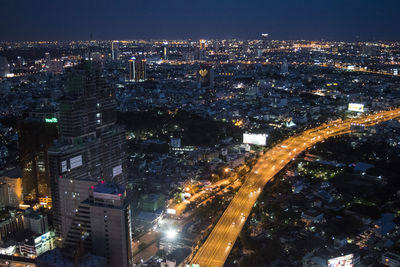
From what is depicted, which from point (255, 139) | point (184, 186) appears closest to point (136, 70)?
point (255, 139)

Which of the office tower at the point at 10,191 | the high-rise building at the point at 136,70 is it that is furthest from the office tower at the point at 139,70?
the office tower at the point at 10,191

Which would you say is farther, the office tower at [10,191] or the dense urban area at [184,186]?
the office tower at [10,191]

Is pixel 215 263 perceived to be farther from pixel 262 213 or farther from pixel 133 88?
pixel 133 88

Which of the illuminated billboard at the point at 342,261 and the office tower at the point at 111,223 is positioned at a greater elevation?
the office tower at the point at 111,223

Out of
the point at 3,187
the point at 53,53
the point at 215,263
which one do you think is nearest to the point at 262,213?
the point at 215,263

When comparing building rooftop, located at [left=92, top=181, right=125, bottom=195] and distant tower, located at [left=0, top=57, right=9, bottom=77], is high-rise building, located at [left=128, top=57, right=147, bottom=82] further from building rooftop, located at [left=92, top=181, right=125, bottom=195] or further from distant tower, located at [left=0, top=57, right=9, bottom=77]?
building rooftop, located at [left=92, top=181, right=125, bottom=195]

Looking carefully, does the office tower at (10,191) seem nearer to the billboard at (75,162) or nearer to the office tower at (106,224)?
the billboard at (75,162)


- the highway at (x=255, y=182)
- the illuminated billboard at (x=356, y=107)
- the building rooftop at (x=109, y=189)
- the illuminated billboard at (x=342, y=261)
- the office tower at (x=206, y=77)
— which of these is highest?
the building rooftop at (x=109, y=189)
